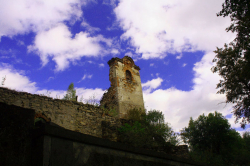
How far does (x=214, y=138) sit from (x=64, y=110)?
1901 centimetres

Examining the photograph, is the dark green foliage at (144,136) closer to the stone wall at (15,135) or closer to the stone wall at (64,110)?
the stone wall at (64,110)

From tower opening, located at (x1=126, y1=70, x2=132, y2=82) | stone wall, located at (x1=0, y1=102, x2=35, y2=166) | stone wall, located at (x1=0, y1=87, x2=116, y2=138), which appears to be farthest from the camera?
tower opening, located at (x1=126, y1=70, x2=132, y2=82)

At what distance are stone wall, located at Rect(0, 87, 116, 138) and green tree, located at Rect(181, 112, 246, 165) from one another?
14.7 m

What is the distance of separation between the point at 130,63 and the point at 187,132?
40.8 feet

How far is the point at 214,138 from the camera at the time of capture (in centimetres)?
2188

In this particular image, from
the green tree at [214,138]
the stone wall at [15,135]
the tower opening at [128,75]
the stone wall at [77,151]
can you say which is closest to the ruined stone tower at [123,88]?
the tower opening at [128,75]

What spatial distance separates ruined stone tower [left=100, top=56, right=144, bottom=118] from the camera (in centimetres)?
1645

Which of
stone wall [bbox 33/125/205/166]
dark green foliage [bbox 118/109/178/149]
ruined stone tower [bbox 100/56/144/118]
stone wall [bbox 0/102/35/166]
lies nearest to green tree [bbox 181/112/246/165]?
ruined stone tower [bbox 100/56/144/118]

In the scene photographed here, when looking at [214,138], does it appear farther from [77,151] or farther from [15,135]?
[15,135]

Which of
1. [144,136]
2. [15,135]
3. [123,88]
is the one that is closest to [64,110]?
[144,136]

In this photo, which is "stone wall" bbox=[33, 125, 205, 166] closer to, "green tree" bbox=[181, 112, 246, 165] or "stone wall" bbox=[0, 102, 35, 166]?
"stone wall" bbox=[0, 102, 35, 166]

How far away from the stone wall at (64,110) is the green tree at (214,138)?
579 inches

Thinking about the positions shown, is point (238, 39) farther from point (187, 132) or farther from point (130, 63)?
point (187, 132)

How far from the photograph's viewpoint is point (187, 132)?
2448 centimetres
